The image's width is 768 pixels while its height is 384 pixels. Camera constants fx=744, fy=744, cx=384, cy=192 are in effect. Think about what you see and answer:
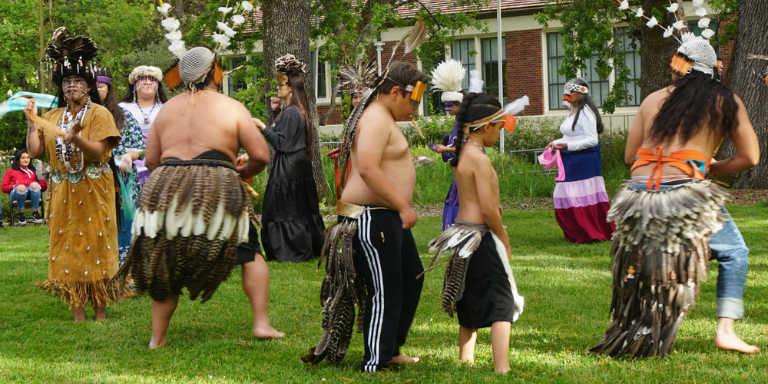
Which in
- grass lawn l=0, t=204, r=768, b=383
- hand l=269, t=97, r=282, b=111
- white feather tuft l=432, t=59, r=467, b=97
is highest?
hand l=269, t=97, r=282, b=111

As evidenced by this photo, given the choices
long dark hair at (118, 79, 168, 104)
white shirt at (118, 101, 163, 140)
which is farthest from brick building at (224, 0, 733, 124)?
white shirt at (118, 101, 163, 140)

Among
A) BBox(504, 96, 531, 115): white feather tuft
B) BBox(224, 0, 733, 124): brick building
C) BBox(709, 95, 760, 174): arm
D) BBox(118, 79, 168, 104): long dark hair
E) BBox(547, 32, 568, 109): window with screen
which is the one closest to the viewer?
BBox(504, 96, 531, 115): white feather tuft

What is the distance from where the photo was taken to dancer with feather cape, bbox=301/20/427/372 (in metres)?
3.87

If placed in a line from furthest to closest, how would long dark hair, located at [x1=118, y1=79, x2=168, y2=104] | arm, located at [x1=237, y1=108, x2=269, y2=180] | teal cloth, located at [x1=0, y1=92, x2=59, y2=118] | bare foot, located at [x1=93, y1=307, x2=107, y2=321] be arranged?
1. long dark hair, located at [x1=118, y1=79, x2=168, y2=104]
2. bare foot, located at [x1=93, y1=307, x2=107, y2=321]
3. teal cloth, located at [x1=0, y1=92, x2=59, y2=118]
4. arm, located at [x1=237, y1=108, x2=269, y2=180]

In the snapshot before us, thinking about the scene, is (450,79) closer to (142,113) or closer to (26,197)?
(142,113)

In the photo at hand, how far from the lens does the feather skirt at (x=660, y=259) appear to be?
4.03 meters

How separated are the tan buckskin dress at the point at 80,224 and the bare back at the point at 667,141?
3.65 metres

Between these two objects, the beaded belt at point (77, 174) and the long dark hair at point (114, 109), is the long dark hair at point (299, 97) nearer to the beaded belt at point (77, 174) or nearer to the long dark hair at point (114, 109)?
Answer: the long dark hair at point (114, 109)

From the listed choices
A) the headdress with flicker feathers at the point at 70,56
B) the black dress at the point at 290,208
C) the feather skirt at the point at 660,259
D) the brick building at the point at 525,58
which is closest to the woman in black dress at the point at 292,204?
the black dress at the point at 290,208

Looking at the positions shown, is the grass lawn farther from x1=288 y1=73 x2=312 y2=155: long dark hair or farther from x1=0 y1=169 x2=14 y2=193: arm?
x1=0 y1=169 x2=14 y2=193: arm

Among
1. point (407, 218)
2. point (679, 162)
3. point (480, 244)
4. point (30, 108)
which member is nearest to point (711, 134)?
point (679, 162)

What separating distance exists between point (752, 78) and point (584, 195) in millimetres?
6848

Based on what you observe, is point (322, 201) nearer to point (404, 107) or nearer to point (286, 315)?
point (286, 315)

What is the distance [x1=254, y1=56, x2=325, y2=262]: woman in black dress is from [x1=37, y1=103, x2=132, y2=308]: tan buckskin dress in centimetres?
250
